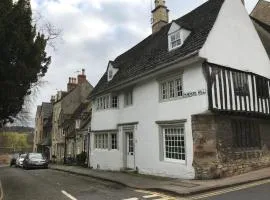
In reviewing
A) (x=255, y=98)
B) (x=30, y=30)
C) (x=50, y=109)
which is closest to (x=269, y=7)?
(x=255, y=98)

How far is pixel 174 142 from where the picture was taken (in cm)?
1670

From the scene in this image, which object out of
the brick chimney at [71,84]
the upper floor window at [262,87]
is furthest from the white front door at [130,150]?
the brick chimney at [71,84]

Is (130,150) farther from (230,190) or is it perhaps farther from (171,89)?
(230,190)

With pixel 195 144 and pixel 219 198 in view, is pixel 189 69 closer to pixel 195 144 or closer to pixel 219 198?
pixel 195 144

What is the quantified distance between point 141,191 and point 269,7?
21.8m

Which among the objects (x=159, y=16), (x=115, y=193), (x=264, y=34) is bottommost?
(x=115, y=193)

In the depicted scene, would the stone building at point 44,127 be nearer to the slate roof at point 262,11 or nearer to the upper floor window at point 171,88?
the slate roof at point 262,11

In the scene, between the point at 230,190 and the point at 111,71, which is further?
the point at 111,71

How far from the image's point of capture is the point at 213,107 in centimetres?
1472

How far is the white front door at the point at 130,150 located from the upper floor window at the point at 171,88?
4.47 metres

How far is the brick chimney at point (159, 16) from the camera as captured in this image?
86.1 ft

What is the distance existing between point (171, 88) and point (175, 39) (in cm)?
282

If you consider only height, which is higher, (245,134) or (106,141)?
(245,134)

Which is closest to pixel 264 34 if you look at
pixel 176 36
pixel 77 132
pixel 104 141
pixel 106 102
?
pixel 176 36
